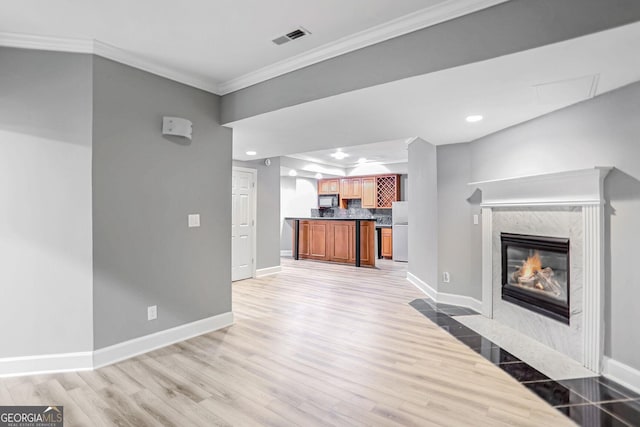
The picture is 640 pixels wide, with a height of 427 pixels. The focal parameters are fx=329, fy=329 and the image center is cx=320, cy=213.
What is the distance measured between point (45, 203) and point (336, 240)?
6.01 meters

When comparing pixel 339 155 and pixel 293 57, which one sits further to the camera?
pixel 339 155

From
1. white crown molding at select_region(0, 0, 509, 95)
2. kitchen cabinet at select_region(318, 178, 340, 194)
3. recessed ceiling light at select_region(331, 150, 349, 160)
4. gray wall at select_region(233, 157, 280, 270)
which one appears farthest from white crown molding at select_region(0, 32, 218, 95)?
kitchen cabinet at select_region(318, 178, 340, 194)

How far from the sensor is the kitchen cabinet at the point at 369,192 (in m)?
9.57

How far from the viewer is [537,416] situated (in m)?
2.01

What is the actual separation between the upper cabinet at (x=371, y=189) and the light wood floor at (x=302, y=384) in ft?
19.8

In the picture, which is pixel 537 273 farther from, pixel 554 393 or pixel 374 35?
pixel 374 35

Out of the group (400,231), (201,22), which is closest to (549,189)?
(201,22)

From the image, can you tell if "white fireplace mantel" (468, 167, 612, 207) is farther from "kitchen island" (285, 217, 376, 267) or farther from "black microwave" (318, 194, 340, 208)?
"black microwave" (318, 194, 340, 208)

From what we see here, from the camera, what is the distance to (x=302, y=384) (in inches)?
94.4

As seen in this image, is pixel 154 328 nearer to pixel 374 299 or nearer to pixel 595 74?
pixel 374 299

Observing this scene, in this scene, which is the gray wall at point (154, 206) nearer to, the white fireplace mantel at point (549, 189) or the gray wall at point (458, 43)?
the gray wall at point (458, 43)

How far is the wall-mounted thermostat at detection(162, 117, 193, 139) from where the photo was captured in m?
3.12

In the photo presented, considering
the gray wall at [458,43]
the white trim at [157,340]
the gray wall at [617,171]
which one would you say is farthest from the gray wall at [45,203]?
the gray wall at [617,171]

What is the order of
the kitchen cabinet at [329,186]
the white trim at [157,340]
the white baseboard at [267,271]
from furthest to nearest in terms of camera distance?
the kitchen cabinet at [329,186] → the white baseboard at [267,271] → the white trim at [157,340]
